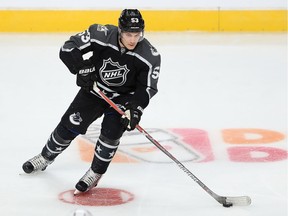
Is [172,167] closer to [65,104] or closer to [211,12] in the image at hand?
[65,104]

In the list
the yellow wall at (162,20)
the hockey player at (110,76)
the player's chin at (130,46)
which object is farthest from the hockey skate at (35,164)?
the yellow wall at (162,20)

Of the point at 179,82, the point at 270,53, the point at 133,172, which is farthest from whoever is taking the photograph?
the point at 270,53

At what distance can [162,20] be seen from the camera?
333 inches

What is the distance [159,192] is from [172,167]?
418mm

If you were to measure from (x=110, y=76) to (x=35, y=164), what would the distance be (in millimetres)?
630

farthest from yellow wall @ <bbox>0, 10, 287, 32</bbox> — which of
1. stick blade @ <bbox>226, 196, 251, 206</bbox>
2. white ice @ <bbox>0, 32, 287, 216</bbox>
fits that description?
stick blade @ <bbox>226, 196, 251, 206</bbox>

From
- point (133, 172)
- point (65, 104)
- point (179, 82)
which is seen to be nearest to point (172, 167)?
point (133, 172)

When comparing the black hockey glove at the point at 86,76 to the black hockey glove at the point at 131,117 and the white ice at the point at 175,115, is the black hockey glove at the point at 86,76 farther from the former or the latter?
the white ice at the point at 175,115

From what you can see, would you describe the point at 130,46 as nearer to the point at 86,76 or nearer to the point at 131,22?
the point at 131,22

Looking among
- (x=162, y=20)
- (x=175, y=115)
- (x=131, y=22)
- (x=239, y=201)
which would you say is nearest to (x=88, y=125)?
(x=131, y=22)

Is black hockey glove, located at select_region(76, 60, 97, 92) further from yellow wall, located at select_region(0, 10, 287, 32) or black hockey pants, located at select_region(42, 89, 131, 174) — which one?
yellow wall, located at select_region(0, 10, 287, 32)

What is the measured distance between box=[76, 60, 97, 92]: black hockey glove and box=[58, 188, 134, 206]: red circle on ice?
0.51 metres

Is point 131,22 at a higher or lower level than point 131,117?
higher

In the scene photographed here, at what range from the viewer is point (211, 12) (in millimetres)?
8375
